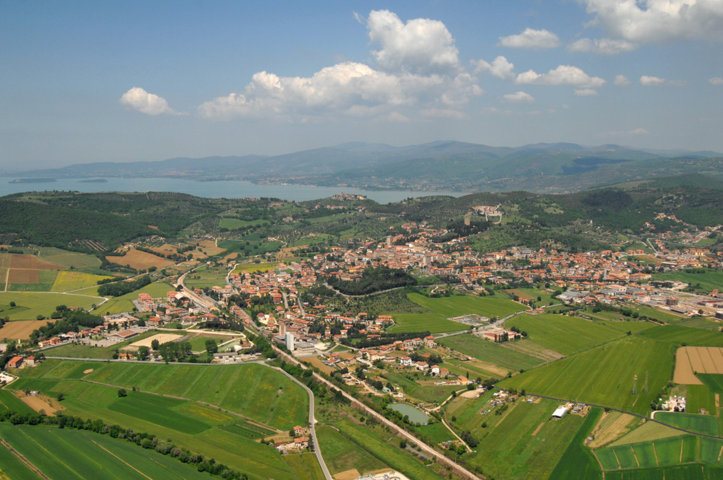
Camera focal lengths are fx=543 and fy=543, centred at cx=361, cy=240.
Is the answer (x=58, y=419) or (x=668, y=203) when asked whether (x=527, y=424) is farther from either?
(x=668, y=203)

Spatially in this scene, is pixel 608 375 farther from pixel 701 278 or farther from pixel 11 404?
pixel 11 404

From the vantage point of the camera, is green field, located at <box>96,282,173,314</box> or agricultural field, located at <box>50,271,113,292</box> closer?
green field, located at <box>96,282,173,314</box>

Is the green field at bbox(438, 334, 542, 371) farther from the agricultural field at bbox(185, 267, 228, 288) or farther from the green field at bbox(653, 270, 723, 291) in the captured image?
the green field at bbox(653, 270, 723, 291)

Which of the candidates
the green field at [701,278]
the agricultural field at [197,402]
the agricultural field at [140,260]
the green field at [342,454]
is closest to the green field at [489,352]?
the agricultural field at [197,402]

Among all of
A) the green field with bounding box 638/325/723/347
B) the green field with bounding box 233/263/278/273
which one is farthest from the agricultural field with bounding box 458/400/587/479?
the green field with bounding box 233/263/278/273

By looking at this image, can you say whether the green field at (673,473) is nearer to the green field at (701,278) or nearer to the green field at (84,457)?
the green field at (84,457)

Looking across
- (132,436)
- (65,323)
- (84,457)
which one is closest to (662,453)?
(132,436)
